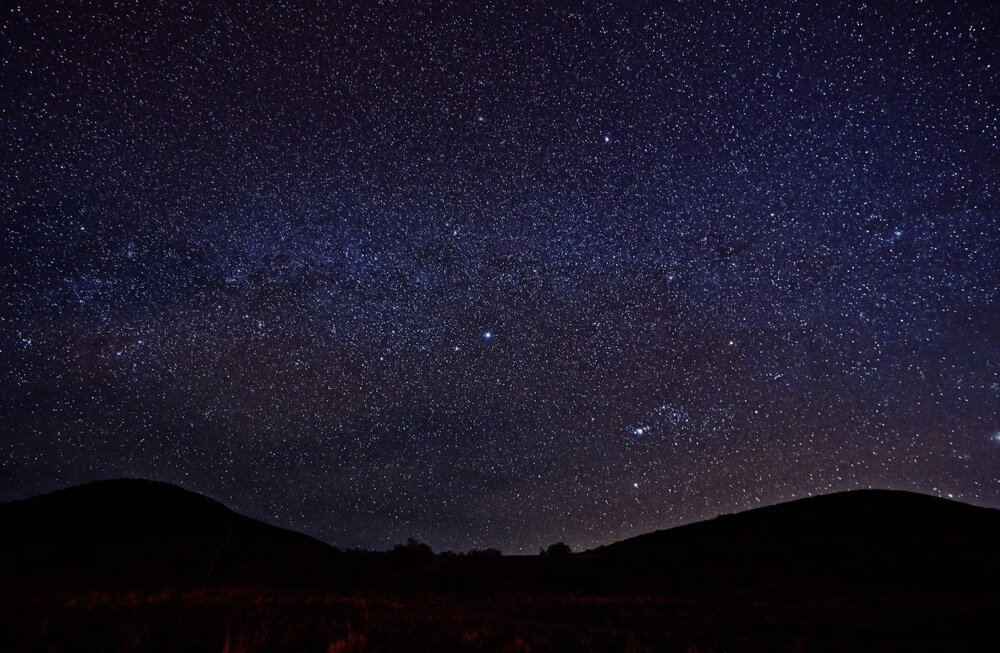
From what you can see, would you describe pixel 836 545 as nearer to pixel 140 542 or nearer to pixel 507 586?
pixel 507 586

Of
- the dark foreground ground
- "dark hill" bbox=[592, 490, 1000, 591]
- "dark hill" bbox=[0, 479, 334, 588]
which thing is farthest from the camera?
"dark hill" bbox=[0, 479, 334, 588]

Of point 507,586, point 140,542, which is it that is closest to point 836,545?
point 507,586

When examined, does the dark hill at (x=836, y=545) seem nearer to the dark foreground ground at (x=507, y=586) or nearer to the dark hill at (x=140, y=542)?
the dark foreground ground at (x=507, y=586)

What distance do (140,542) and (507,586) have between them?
1316 inches

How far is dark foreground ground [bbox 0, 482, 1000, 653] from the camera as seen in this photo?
1026 centimetres

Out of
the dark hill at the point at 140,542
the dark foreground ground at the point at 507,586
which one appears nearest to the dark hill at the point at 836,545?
the dark foreground ground at the point at 507,586

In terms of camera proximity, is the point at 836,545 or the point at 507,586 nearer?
the point at 507,586

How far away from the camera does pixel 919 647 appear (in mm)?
11289

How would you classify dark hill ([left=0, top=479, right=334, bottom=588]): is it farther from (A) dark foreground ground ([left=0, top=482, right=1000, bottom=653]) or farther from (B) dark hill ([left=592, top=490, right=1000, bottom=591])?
(B) dark hill ([left=592, top=490, right=1000, bottom=591])

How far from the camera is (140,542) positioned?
137ft

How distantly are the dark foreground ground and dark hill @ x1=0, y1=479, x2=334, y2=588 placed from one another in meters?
0.24

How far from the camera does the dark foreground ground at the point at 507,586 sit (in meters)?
10.3

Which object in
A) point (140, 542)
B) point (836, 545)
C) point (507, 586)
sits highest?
point (140, 542)

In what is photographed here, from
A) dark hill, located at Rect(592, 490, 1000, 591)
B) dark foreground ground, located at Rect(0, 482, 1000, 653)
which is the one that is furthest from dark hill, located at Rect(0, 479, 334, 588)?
dark hill, located at Rect(592, 490, 1000, 591)
